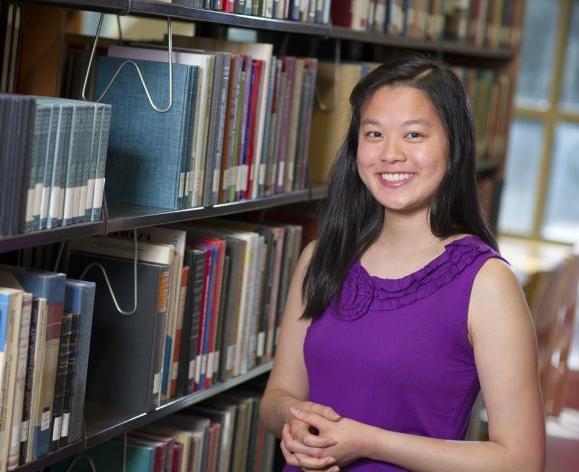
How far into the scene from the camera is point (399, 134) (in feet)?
6.51

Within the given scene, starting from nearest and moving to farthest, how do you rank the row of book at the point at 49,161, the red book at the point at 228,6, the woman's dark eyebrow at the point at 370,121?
1. the row of book at the point at 49,161
2. the woman's dark eyebrow at the point at 370,121
3. the red book at the point at 228,6

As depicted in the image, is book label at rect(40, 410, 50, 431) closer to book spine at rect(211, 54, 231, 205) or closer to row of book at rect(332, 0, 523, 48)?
book spine at rect(211, 54, 231, 205)

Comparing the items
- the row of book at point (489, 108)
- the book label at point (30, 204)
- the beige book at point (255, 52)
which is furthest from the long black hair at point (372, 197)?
the row of book at point (489, 108)

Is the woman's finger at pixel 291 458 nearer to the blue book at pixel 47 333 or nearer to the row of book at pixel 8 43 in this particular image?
the blue book at pixel 47 333

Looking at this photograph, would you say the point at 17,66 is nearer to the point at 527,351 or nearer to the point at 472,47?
the point at 527,351

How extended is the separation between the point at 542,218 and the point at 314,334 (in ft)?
23.2

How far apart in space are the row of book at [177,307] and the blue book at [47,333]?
336 mm

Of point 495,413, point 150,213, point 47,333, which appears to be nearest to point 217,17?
point 150,213

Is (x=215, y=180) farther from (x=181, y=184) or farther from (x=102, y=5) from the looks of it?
(x=102, y=5)

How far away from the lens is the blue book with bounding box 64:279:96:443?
1.96 metres

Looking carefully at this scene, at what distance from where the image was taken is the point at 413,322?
1941mm

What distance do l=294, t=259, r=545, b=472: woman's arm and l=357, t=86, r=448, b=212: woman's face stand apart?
20 cm

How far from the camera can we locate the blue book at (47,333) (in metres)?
1.86

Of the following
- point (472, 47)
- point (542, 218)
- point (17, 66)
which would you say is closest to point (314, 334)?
point (17, 66)
